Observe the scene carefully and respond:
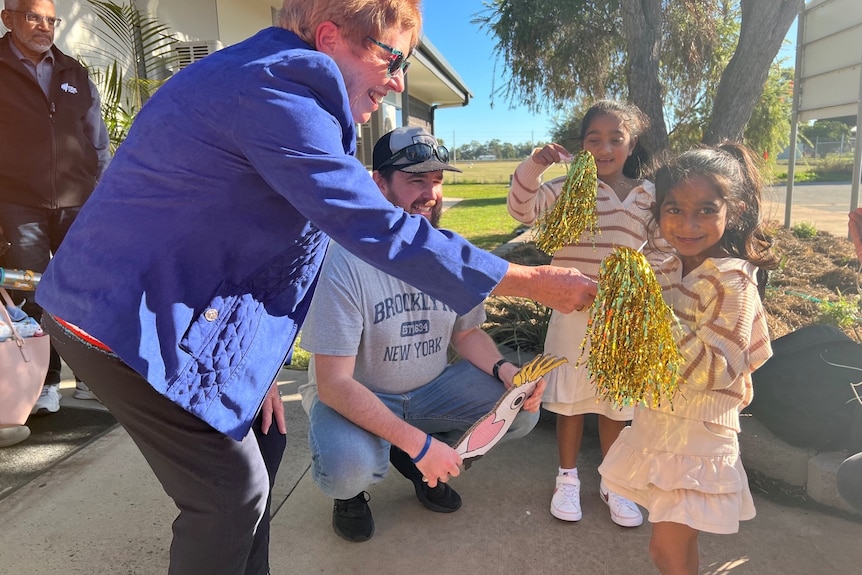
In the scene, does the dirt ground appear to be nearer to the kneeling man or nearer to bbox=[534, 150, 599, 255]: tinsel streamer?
bbox=[534, 150, 599, 255]: tinsel streamer

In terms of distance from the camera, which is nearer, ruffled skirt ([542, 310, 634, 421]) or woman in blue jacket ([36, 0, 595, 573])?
woman in blue jacket ([36, 0, 595, 573])

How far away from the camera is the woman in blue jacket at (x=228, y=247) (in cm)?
133

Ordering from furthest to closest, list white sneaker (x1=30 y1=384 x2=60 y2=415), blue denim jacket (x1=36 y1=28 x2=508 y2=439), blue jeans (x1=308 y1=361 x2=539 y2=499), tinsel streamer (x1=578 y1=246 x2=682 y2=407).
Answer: white sneaker (x1=30 y1=384 x2=60 y2=415) < blue jeans (x1=308 y1=361 x2=539 y2=499) < tinsel streamer (x1=578 y1=246 x2=682 y2=407) < blue denim jacket (x1=36 y1=28 x2=508 y2=439)

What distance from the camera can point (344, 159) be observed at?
4.42 ft

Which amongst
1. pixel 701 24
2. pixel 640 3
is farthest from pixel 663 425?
pixel 701 24

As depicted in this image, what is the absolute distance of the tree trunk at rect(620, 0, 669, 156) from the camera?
4738 mm

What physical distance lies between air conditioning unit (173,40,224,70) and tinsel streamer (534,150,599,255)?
522 cm

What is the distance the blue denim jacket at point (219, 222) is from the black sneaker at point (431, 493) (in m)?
1.43

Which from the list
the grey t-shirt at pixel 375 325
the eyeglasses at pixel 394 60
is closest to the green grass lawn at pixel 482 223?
the grey t-shirt at pixel 375 325

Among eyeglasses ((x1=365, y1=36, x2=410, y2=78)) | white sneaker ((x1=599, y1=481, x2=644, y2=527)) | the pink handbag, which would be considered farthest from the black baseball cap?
the pink handbag

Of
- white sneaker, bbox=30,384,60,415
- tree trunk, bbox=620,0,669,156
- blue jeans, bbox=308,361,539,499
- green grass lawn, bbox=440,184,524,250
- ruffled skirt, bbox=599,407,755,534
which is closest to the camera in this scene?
ruffled skirt, bbox=599,407,755,534

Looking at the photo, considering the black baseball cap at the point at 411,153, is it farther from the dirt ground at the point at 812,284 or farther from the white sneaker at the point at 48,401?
the dirt ground at the point at 812,284

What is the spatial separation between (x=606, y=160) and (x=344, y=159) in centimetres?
168

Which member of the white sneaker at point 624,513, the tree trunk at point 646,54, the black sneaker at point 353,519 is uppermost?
the tree trunk at point 646,54
